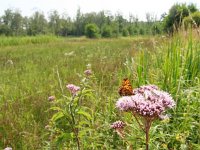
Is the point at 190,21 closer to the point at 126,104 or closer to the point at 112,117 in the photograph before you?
the point at 112,117

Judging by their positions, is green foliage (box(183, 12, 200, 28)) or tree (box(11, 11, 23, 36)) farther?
tree (box(11, 11, 23, 36))

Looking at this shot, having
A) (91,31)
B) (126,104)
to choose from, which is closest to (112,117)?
(126,104)

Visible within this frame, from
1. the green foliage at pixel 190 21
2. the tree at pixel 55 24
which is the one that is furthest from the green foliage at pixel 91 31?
the green foliage at pixel 190 21

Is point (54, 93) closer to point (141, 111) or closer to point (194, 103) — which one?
point (194, 103)

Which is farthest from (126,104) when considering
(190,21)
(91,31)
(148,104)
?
(91,31)

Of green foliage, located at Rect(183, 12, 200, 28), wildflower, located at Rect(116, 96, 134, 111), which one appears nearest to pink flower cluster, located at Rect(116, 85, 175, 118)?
wildflower, located at Rect(116, 96, 134, 111)

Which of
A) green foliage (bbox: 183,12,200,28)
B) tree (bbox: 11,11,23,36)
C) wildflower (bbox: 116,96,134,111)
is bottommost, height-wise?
wildflower (bbox: 116,96,134,111)

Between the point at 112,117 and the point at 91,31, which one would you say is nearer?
the point at 112,117

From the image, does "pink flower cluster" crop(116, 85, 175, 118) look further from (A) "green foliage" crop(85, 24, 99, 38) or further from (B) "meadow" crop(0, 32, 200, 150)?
(A) "green foliage" crop(85, 24, 99, 38)

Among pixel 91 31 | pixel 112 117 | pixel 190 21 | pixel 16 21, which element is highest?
pixel 16 21

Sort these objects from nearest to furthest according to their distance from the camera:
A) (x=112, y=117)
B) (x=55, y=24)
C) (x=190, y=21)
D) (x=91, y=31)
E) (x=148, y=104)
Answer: (x=148, y=104)
(x=112, y=117)
(x=190, y=21)
(x=91, y=31)
(x=55, y=24)

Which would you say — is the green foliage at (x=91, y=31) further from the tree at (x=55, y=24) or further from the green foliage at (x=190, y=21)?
the green foliage at (x=190, y=21)

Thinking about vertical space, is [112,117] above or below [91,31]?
below

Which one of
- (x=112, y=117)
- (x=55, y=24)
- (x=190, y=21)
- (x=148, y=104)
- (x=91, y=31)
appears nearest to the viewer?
(x=148, y=104)
